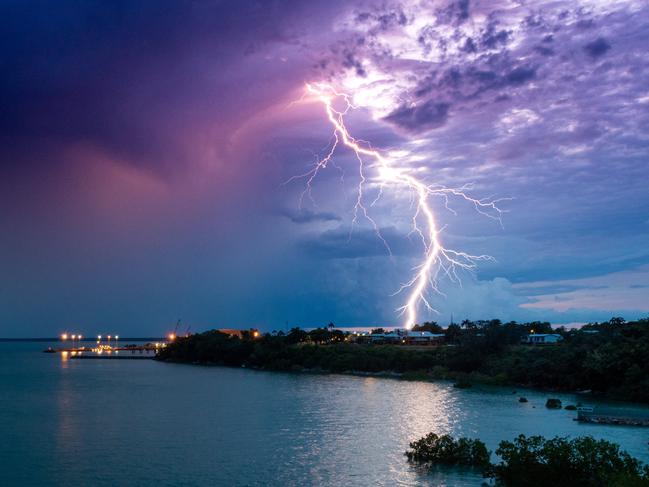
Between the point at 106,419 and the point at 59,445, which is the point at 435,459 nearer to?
the point at 59,445

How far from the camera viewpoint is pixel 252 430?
35688mm

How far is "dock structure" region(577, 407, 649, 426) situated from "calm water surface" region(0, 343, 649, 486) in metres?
1.14

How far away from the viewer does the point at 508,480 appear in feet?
71.3

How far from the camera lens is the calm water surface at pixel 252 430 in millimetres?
25344

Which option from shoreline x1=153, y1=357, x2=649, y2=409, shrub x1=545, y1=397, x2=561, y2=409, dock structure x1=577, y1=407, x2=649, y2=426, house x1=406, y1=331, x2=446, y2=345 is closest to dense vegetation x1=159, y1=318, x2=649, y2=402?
shoreline x1=153, y1=357, x2=649, y2=409

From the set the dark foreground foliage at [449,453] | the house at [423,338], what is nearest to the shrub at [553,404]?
the dark foreground foliage at [449,453]

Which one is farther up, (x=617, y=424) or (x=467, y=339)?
(x=467, y=339)

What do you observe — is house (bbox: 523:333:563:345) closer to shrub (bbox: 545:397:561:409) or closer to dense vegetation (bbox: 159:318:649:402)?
dense vegetation (bbox: 159:318:649:402)

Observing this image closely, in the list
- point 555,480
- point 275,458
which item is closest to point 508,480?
point 555,480

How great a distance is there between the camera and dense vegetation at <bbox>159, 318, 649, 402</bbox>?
171ft

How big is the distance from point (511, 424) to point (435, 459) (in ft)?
40.4

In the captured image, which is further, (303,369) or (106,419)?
(303,369)

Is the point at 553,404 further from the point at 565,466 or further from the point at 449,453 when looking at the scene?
the point at 565,466

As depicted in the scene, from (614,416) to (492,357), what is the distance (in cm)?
3270
